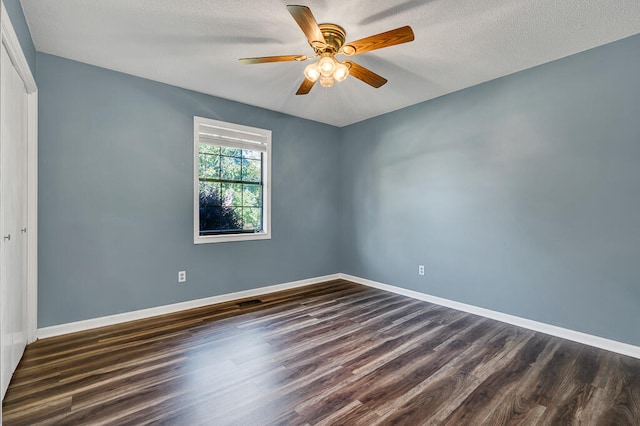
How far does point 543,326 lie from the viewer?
290 cm

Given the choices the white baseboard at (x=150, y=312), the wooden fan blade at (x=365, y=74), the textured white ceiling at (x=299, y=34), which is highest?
the textured white ceiling at (x=299, y=34)

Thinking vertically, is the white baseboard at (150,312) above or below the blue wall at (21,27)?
below

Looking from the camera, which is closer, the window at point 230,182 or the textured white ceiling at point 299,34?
the textured white ceiling at point 299,34

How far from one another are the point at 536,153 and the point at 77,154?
4.54m

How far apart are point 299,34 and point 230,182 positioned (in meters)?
2.15

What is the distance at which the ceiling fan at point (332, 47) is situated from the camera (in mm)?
1914

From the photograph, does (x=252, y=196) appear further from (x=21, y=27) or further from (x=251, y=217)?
(x=21, y=27)

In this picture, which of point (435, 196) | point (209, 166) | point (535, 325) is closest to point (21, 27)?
point (209, 166)

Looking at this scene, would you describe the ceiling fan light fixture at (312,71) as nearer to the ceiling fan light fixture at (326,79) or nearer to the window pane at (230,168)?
the ceiling fan light fixture at (326,79)

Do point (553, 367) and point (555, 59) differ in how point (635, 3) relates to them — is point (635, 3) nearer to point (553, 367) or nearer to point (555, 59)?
point (555, 59)

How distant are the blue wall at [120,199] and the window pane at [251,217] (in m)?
0.27

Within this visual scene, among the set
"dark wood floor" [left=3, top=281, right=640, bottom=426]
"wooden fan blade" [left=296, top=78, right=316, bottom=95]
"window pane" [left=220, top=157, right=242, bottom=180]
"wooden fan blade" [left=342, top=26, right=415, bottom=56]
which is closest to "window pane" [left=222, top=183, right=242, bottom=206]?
"window pane" [left=220, top=157, right=242, bottom=180]

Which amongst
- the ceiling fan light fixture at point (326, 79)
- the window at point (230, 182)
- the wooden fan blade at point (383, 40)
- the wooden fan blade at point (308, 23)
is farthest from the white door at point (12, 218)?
the wooden fan blade at point (383, 40)

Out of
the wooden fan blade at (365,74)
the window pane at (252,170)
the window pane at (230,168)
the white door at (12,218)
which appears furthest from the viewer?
the window pane at (252,170)
